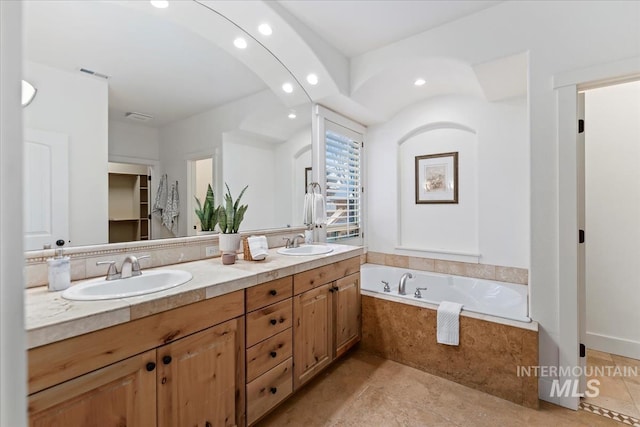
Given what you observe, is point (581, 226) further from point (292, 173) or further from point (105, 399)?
point (105, 399)

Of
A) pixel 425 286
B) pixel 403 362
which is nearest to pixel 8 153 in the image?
pixel 403 362

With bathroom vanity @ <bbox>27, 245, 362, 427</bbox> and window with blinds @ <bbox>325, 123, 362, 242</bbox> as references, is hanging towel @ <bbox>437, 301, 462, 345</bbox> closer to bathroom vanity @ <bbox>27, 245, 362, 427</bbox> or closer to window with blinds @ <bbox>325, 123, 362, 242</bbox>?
bathroom vanity @ <bbox>27, 245, 362, 427</bbox>

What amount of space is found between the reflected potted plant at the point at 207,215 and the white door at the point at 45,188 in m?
0.72

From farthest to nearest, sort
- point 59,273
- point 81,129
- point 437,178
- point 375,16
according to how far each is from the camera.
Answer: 1. point 437,178
2. point 375,16
3. point 81,129
4. point 59,273

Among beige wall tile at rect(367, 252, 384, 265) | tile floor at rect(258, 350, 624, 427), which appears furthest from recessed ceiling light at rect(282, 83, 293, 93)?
tile floor at rect(258, 350, 624, 427)

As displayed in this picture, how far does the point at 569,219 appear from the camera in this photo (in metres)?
Result: 1.92

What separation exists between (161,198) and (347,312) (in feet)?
5.41

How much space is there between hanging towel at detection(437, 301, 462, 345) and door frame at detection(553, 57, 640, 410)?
63cm

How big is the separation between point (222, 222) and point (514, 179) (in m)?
2.72

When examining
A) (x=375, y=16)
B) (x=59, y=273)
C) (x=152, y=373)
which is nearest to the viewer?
(x=152, y=373)

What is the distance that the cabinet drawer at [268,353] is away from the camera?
1594mm

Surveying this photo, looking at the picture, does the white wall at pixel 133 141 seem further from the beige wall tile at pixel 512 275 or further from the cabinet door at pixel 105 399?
the beige wall tile at pixel 512 275

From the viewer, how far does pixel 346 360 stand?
2.51 m

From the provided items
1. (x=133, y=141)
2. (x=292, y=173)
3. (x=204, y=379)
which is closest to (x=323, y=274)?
(x=204, y=379)
